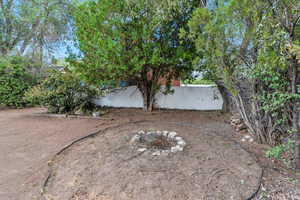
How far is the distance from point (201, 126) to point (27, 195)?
11.8 ft

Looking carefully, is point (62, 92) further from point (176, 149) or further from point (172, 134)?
point (176, 149)

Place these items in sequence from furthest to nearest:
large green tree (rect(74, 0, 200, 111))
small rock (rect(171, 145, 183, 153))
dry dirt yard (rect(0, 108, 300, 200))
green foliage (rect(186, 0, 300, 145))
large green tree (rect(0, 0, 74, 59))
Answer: large green tree (rect(0, 0, 74, 59)) → large green tree (rect(74, 0, 200, 111)) → small rock (rect(171, 145, 183, 153)) → green foliage (rect(186, 0, 300, 145)) → dry dirt yard (rect(0, 108, 300, 200))

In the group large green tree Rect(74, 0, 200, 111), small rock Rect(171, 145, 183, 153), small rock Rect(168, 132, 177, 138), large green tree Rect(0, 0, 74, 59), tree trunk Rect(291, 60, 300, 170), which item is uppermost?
large green tree Rect(0, 0, 74, 59)

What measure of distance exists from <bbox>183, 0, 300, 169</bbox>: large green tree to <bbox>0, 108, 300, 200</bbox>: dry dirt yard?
63 cm

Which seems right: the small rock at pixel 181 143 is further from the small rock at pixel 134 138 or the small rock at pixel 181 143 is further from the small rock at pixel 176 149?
the small rock at pixel 134 138

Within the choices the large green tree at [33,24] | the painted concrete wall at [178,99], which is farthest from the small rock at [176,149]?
the large green tree at [33,24]

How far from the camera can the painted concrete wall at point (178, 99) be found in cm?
596

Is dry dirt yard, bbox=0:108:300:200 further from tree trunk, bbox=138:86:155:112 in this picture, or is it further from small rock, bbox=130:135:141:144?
tree trunk, bbox=138:86:155:112

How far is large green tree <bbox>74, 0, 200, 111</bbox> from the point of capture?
422 cm

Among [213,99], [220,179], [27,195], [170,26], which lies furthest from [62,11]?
[220,179]

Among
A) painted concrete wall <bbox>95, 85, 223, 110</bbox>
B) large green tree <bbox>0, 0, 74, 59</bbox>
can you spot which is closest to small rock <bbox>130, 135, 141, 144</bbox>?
painted concrete wall <bbox>95, 85, 223, 110</bbox>

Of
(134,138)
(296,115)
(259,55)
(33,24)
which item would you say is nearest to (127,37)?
(134,138)

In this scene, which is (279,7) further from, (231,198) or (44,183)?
(44,183)

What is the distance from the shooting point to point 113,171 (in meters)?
2.30
